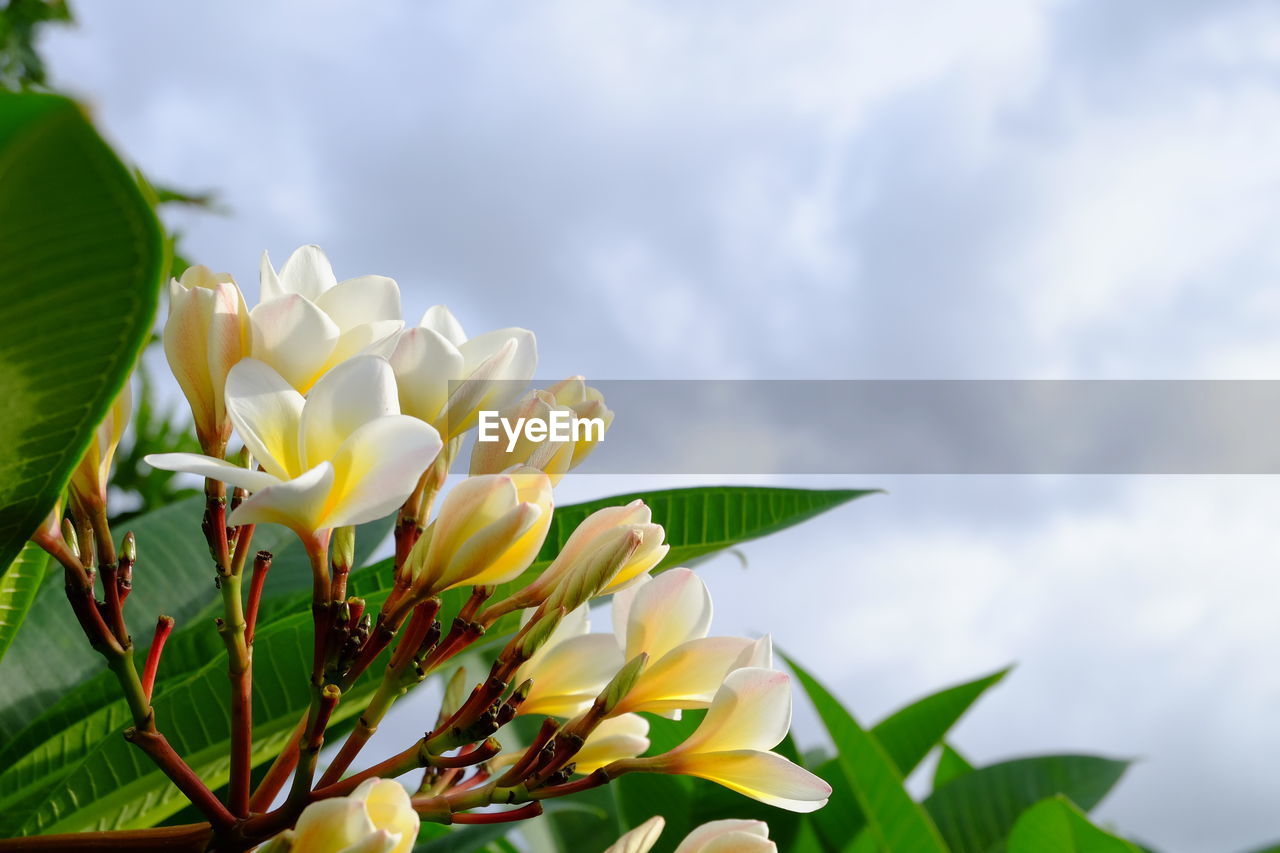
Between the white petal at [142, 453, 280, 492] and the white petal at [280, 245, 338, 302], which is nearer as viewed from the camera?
the white petal at [142, 453, 280, 492]

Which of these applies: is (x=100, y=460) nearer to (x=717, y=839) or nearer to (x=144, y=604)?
(x=717, y=839)

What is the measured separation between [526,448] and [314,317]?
117 millimetres

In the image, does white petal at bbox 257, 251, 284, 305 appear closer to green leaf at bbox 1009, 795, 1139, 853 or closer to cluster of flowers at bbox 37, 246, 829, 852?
cluster of flowers at bbox 37, 246, 829, 852

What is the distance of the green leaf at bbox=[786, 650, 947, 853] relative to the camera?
1.07m

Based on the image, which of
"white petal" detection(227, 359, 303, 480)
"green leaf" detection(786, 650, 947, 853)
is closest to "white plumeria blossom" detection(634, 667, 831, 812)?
"white petal" detection(227, 359, 303, 480)

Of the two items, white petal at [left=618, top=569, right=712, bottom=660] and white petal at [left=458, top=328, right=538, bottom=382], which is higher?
white petal at [left=458, top=328, right=538, bottom=382]

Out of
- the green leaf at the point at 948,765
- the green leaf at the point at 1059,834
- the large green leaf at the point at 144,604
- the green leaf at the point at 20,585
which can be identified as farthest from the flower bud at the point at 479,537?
the green leaf at the point at 948,765

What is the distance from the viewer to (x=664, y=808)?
48.4 inches

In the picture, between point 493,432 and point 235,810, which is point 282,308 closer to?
point 493,432

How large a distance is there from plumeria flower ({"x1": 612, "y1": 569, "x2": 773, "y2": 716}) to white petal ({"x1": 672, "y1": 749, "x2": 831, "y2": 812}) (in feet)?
0.10

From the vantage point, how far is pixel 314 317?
0.49 meters

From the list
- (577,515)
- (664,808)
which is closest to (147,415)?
(664,808)

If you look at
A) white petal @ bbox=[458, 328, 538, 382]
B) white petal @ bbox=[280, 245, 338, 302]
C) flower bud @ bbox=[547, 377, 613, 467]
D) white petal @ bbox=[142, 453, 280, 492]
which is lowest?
white petal @ bbox=[142, 453, 280, 492]

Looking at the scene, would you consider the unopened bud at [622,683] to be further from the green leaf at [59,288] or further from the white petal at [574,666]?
the green leaf at [59,288]
